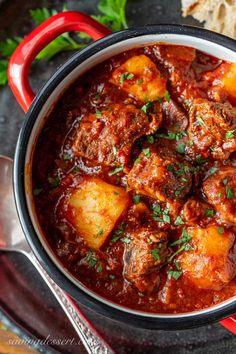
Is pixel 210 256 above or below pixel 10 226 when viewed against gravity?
above

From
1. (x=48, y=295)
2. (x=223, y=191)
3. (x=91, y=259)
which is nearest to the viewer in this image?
(x=223, y=191)

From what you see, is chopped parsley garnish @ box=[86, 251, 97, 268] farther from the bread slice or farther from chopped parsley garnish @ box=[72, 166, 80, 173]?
the bread slice

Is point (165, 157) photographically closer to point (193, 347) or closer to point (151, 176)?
point (151, 176)

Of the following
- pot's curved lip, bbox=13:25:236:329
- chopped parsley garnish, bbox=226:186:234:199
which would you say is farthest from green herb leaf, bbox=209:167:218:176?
pot's curved lip, bbox=13:25:236:329

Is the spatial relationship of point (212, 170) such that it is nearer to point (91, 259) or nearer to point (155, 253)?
point (155, 253)

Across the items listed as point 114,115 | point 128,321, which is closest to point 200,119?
point 114,115

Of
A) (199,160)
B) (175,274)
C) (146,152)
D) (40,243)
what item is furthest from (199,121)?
(40,243)

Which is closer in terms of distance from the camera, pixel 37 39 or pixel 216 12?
pixel 37 39
